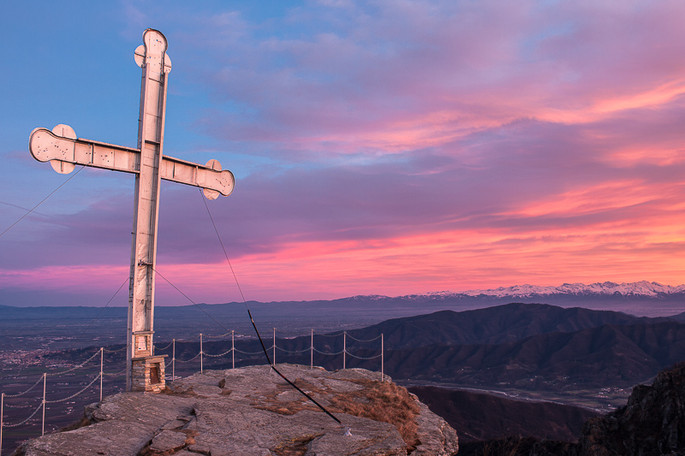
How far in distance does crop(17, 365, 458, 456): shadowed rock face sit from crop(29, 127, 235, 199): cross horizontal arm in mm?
6652

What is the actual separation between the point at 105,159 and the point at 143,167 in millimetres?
1108

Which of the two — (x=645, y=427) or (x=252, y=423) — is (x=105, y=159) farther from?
(x=645, y=427)

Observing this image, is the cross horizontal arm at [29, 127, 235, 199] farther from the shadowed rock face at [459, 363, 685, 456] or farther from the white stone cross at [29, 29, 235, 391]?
the shadowed rock face at [459, 363, 685, 456]

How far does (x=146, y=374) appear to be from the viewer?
15.3 meters

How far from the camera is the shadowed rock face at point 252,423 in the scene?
10945mm

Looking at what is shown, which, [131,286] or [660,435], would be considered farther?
[660,435]

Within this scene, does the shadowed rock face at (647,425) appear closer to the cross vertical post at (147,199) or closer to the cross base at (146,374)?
the cross base at (146,374)

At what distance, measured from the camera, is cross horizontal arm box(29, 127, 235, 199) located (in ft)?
48.2

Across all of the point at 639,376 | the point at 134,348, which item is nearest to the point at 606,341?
the point at 639,376

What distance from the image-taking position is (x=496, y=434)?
273 ft

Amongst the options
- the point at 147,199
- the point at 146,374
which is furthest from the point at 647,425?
the point at 147,199

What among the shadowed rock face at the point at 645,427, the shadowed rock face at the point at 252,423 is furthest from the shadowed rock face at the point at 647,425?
the shadowed rock face at the point at 252,423

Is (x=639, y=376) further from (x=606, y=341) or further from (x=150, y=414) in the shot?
(x=150, y=414)

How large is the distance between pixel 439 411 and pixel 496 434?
1023 centimetres
